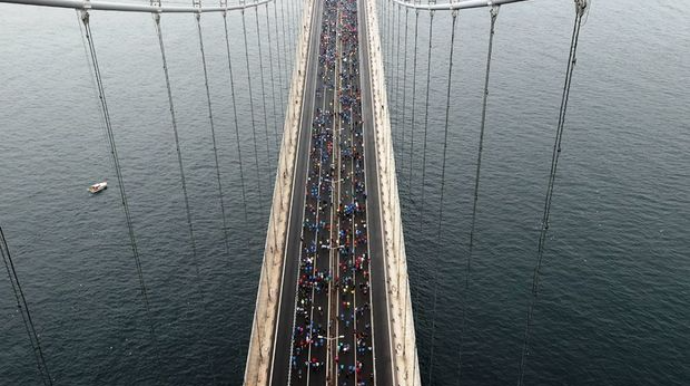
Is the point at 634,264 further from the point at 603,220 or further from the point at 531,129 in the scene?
the point at 531,129

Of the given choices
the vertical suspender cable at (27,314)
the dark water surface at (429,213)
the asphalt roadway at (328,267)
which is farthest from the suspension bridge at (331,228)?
the dark water surface at (429,213)

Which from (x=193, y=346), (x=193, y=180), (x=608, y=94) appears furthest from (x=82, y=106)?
(x=608, y=94)

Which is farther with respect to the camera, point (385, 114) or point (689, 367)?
point (385, 114)

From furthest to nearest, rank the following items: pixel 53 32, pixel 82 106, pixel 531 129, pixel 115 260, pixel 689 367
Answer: pixel 53 32 → pixel 82 106 → pixel 531 129 → pixel 115 260 → pixel 689 367

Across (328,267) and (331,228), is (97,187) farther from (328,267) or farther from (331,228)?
(328,267)

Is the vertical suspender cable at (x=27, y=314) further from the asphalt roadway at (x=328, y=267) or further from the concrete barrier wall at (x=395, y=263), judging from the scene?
the concrete barrier wall at (x=395, y=263)
